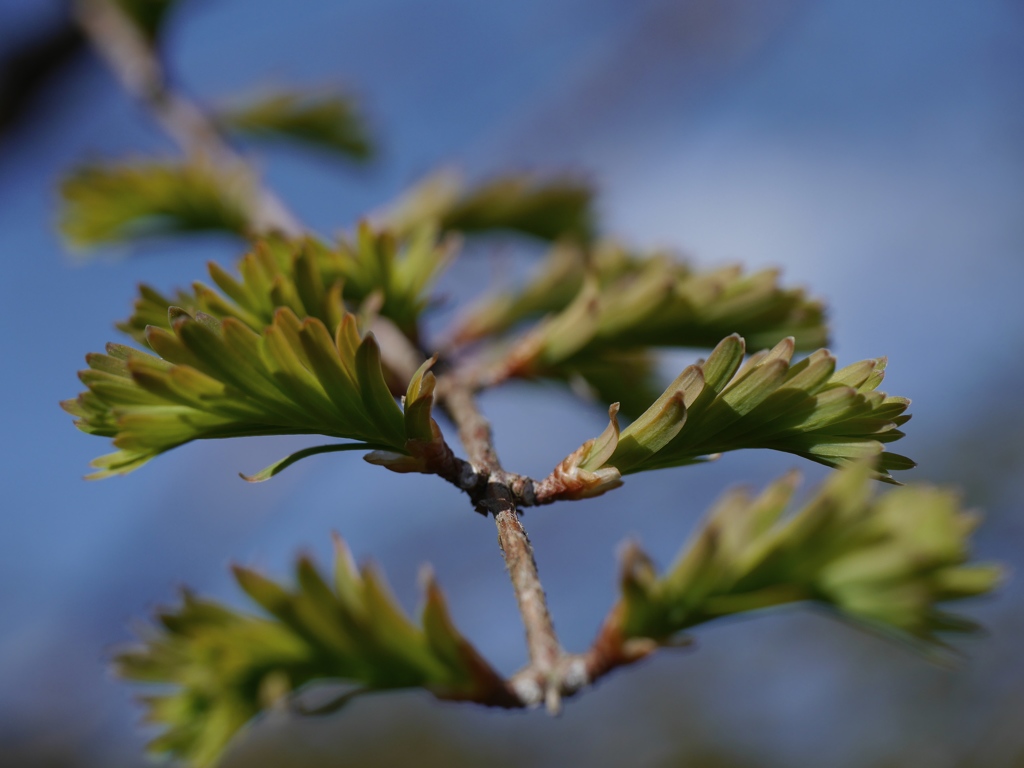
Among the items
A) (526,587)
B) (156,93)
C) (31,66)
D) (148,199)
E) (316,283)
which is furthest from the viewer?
(31,66)

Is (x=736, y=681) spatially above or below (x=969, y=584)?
above

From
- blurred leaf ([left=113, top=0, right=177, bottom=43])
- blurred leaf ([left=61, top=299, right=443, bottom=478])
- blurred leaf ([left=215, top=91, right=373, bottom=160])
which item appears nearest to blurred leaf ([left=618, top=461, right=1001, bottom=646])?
blurred leaf ([left=61, top=299, right=443, bottom=478])

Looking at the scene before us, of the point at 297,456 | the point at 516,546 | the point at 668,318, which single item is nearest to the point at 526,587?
the point at 516,546

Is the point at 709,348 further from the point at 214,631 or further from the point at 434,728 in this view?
the point at 434,728

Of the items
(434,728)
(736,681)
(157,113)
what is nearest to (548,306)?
(157,113)

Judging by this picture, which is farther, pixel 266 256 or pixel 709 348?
pixel 709 348

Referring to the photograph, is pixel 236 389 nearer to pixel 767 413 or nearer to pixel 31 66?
pixel 767 413

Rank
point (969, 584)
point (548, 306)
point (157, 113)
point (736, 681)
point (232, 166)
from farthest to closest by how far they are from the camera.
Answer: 1. point (736, 681)
2. point (157, 113)
3. point (232, 166)
4. point (548, 306)
5. point (969, 584)

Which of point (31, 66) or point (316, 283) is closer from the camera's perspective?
point (316, 283)
